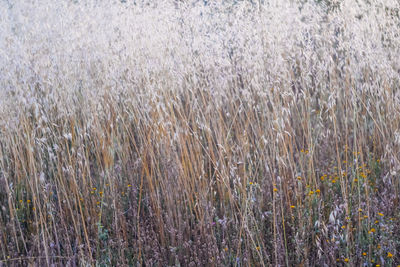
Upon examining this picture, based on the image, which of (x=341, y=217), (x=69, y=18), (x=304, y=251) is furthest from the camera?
(x=69, y=18)

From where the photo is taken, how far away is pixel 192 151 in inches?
83.8

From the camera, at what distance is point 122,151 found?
251cm

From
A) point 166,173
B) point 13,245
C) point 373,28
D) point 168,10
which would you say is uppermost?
point 168,10

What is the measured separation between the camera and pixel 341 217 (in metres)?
1.89

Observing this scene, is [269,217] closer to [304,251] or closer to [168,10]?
[304,251]

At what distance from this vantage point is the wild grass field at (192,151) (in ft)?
5.83

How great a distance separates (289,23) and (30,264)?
2517 millimetres

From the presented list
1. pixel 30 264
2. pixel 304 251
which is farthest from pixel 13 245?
pixel 304 251

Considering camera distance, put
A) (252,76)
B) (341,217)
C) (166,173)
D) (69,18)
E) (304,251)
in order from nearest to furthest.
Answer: (304,251) → (341,217) → (166,173) → (252,76) → (69,18)

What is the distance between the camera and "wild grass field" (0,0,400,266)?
1776mm

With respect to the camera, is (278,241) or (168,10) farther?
(168,10)

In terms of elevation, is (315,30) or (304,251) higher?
(315,30)

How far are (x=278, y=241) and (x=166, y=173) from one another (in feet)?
2.45

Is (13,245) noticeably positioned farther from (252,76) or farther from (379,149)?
(379,149)
